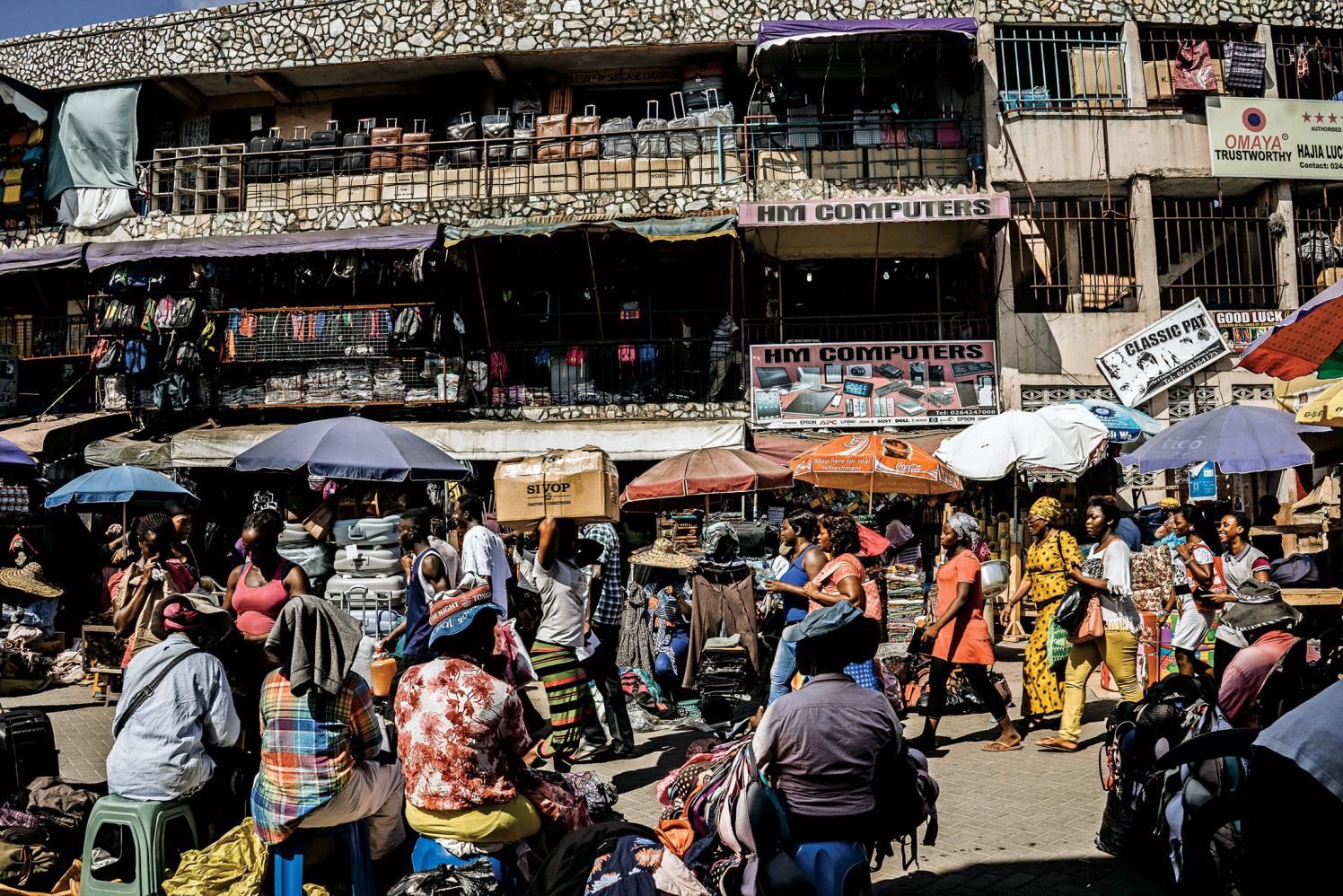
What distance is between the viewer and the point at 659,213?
1566cm

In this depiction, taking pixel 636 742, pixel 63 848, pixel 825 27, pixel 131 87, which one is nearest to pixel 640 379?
pixel 825 27

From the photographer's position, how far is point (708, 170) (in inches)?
626

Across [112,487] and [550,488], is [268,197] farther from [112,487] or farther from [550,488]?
[550,488]

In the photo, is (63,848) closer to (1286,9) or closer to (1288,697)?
(1288,697)

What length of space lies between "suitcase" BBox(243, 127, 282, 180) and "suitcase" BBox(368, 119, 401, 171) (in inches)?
69.3

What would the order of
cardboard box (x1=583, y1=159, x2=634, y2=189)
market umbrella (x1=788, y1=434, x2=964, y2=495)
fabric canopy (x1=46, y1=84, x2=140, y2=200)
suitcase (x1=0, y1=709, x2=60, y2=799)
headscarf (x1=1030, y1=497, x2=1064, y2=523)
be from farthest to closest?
fabric canopy (x1=46, y1=84, x2=140, y2=200), cardboard box (x1=583, y1=159, x2=634, y2=189), market umbrella (x1=788, y1=434, x2=964, y2=495), headscarf (x1=1030, y1=497, x2=1064, y2=523), suitcase (x1=0, y1=709, x2=60, y2=799)

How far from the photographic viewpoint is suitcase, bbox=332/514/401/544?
9953mm

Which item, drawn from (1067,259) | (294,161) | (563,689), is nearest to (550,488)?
(563,689)

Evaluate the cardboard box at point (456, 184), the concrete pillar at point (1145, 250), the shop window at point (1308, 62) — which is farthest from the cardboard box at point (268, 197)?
the shop window at point (1308, 62)

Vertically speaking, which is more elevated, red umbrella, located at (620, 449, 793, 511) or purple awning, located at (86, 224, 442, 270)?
purple awning, located at (86, 224, 442, 270)

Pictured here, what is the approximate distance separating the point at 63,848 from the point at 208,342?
12700mm

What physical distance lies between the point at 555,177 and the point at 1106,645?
1201 cm

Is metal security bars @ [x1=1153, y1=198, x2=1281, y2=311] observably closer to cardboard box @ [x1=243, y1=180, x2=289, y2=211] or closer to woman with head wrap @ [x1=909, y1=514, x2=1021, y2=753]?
woman with head wrap @ [x1=909, y1=514, x2=1021, y2=753]

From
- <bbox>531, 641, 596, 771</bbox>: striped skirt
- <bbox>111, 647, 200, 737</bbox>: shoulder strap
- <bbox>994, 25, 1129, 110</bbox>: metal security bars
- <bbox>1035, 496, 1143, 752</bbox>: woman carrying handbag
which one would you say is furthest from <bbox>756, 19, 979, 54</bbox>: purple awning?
<bbox>111, 647, 200, 737</bbox>: shoulder strap
